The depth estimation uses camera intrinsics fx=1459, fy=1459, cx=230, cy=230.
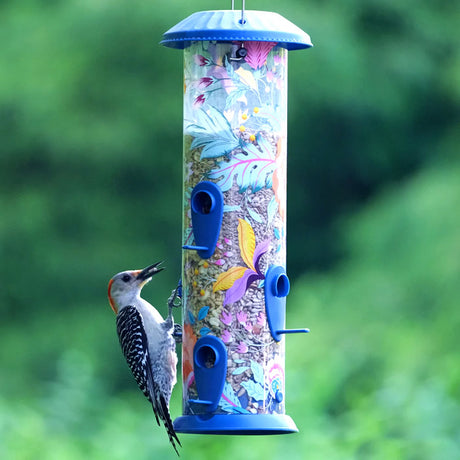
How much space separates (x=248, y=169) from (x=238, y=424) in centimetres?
144

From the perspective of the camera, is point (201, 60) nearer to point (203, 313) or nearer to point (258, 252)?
point (258, 252)

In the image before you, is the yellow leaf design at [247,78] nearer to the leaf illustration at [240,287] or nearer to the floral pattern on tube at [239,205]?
the floral pattern on tube at [239,205]

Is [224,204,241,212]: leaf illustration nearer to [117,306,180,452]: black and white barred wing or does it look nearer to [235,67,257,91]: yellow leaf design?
[235,67,257,91]: yellow leaf design

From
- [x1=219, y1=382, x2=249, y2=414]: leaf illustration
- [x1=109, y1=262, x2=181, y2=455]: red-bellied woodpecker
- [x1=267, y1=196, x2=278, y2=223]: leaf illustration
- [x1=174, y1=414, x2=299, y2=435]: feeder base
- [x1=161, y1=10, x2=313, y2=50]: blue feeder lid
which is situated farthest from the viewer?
[x1=109, y1=262, x2=181, y2=455]: red-bellied woodpecker

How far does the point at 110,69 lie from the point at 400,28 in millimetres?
3934

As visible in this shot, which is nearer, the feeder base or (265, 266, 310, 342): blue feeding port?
the feeder base

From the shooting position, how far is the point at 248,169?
833 centimetres

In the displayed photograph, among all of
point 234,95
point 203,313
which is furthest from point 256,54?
point 203,313

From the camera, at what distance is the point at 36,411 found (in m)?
16.1

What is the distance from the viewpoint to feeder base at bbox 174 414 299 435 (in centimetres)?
815

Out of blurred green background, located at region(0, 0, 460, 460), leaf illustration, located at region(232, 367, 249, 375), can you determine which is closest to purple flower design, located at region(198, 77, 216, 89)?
leaf illustration, located at region(232, 367, 249, 375)

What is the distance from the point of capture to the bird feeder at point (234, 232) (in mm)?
8281

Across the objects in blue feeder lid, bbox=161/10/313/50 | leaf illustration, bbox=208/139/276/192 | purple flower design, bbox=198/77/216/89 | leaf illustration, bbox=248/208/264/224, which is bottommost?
leaf illustration, bbox=248/208/264/224

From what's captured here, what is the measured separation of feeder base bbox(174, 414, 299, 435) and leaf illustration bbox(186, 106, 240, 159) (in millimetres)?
1488
